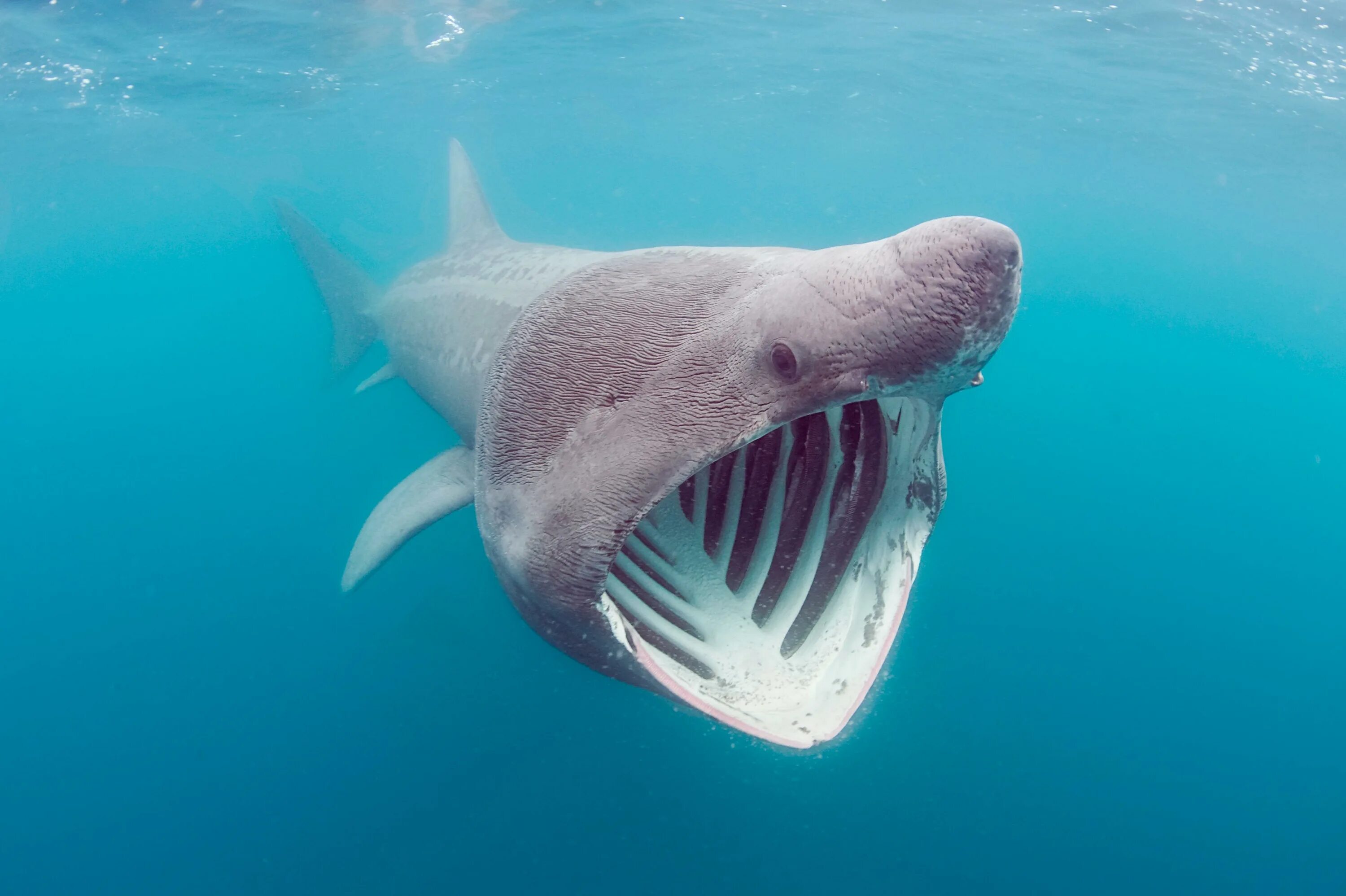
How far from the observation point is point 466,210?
6754mm

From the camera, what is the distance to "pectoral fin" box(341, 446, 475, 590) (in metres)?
4.50

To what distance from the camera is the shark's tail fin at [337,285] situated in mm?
7750

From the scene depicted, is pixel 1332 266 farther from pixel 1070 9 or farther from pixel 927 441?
pixel 927 441

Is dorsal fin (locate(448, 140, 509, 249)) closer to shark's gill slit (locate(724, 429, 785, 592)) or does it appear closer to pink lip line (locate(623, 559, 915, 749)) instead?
shark's gill slit (locate(724, 429, 785, 592))

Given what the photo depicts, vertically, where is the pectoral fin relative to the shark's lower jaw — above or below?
below

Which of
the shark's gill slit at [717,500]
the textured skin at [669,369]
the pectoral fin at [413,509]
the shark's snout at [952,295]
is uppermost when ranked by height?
the shark's snout at [952,295]

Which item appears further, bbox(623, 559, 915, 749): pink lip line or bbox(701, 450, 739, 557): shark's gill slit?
bbox(701, 450, 739, 557): shark's gill slit

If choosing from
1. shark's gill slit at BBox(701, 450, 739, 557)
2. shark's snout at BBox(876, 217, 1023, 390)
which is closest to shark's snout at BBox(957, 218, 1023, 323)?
shark's snout at BBox(876, 217, 1023, 390)

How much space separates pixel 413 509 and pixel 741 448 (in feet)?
9.29

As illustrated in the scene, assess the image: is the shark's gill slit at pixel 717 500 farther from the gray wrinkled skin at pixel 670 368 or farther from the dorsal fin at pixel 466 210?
the dorsal fin at pixel 466 210

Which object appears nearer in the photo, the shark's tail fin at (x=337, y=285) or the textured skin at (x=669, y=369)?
the textured skin at (x=669, y=369)

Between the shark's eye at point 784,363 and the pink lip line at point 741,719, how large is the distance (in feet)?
2.73

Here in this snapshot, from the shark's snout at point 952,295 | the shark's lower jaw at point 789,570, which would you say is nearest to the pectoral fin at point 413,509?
the shark's lower jaw at point 789,570

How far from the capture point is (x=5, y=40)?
12.3 m
